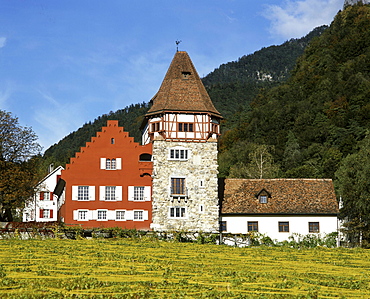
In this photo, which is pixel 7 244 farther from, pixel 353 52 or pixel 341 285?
pixel 353 52

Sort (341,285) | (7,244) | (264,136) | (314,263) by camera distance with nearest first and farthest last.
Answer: (341,285), (314,263), (7,244), (264,136)

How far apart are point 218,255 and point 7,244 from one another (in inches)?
442

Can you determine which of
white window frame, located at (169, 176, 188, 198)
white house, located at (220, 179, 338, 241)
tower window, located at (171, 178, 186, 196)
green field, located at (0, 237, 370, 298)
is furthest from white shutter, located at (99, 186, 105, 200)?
green field, located at (0, 237, 370, 298)

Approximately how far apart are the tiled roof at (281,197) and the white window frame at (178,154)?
531 cm

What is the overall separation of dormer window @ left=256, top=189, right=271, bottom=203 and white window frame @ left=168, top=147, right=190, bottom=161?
6762 millimetres

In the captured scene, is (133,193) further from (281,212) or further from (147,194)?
(281,212)

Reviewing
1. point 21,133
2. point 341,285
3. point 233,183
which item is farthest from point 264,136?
point 341,285

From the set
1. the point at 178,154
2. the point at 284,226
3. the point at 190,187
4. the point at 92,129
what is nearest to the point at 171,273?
the point at 190,187

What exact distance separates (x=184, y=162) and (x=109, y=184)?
6212 millimetres

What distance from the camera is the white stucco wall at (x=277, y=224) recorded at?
45500mm

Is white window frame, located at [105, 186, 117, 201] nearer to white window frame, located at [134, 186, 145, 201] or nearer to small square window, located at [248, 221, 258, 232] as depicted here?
white window frame, located at [134, 186, 145, 201]

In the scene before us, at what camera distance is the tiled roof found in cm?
4597

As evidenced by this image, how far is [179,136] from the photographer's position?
45.3m

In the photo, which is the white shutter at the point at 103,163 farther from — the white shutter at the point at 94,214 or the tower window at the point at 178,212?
the tower window at the point at 178,212
